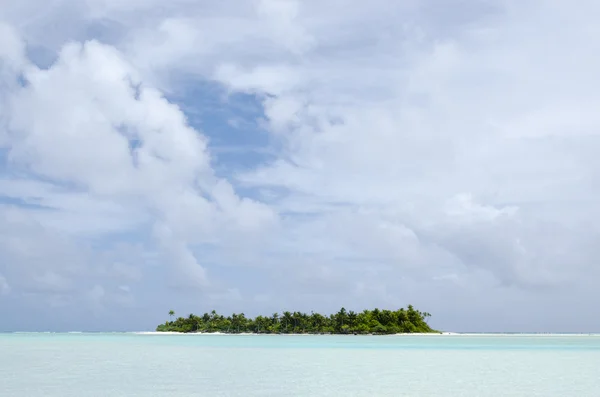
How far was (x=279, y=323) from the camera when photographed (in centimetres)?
18325

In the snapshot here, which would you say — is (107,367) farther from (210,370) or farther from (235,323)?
(235,323)

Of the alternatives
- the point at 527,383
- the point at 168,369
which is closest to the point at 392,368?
the point at 527,383

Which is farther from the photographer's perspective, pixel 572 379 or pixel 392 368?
pixel 392 368

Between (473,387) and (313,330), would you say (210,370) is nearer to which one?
(473,387)

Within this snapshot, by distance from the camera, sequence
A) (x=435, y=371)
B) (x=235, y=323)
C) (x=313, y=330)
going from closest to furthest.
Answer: (x=435, y=371) → (x=313, y=330) → (x=235, y=323)

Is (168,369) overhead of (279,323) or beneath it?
beneath

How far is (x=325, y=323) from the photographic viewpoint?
17700cm

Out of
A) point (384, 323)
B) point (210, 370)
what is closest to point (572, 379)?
point (210, 370)

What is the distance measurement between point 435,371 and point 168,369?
725 inches

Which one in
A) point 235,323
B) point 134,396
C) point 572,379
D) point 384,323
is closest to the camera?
point 134,396

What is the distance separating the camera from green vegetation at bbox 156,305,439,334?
16612 centimetres

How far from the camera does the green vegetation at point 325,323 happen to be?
166125mm

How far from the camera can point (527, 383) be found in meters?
35.2

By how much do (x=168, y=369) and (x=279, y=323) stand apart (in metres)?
→ 142
